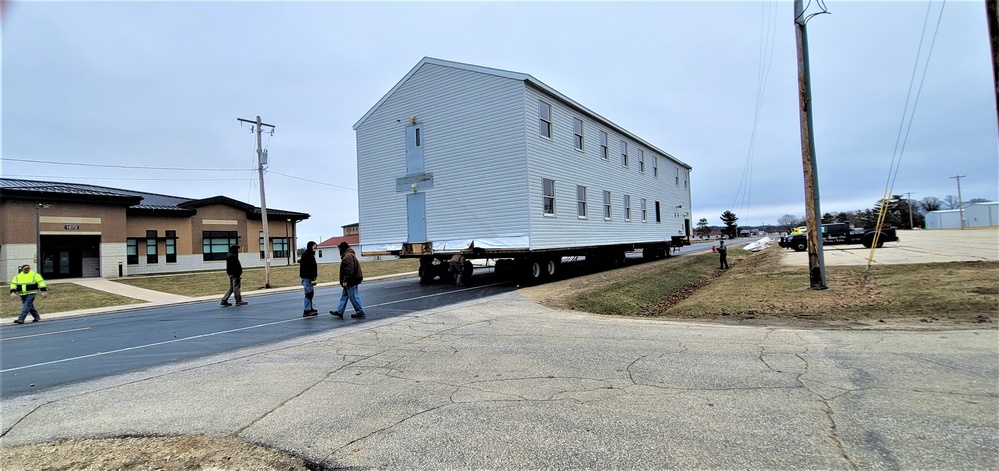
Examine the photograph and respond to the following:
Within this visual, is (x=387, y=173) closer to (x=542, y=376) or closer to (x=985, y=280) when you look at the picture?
(x=542, y=376)

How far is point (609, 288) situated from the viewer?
14531mm

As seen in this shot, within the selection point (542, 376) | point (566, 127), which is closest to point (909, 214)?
point (566, 127)

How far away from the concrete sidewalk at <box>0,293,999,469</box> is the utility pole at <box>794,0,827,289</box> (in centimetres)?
513

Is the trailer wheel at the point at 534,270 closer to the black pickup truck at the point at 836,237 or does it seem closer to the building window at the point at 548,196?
the building window at the point at 548,196

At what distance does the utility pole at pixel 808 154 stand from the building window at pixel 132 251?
42694mm

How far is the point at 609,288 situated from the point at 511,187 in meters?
4.59

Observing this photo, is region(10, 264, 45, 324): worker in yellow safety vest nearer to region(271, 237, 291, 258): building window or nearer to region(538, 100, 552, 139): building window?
region(538, 100, 552, 139): building window

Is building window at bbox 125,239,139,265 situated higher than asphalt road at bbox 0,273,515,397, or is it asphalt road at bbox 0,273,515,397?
building window at bbox 125,239,139,265

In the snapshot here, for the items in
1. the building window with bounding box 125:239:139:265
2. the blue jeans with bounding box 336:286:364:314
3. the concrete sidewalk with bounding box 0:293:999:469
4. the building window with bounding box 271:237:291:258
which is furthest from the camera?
the building window with bounding box 271:237:291:258

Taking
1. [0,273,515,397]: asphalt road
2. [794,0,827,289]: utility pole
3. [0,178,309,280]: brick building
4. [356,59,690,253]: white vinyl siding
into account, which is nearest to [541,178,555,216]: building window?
[356,59,690,253]: white vinyl siding

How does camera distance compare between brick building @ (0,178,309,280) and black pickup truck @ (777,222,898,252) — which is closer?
brick building @ (0,178,309,280)

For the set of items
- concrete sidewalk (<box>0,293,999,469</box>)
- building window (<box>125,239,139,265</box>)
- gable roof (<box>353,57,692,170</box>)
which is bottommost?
concrete sidewalk (<box>0,293,999,469</box>)

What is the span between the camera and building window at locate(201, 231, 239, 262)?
1588 inches

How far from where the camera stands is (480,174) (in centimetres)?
1669
